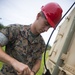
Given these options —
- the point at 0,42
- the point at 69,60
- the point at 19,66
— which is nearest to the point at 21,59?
the point at 0,42

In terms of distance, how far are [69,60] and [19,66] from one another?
1.79 meters

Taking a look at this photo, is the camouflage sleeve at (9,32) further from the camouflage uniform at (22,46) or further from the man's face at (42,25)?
the man's face at (42,25)

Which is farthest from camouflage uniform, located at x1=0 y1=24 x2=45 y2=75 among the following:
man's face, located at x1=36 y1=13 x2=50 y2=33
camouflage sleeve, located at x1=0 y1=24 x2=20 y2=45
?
man's face, located at x1=36 y1=13 x2=50 y2=33

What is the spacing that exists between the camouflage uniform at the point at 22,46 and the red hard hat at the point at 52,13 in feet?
0.85

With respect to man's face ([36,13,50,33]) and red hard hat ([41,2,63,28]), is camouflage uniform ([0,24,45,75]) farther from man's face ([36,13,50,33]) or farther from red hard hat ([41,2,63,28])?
red hard hat ([41,2,63,28])

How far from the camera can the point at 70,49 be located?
362cm

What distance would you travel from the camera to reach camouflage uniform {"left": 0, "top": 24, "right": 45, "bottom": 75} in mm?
2449

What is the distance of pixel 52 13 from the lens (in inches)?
99.1

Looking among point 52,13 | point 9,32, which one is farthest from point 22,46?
point 52,13

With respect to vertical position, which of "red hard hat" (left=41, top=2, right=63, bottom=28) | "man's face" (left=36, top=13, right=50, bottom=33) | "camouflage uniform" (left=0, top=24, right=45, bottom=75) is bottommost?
"camouflage uniform" (left=0, top=24, right=45, bottom=75)

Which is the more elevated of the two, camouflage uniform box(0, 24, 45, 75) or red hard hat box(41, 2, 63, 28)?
red hard hat box(41, 2, 63, 28)

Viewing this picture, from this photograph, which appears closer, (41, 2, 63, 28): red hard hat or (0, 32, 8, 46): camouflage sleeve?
(0, 32, 8, 46): camouflage sleeve

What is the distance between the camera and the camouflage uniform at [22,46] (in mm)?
2449

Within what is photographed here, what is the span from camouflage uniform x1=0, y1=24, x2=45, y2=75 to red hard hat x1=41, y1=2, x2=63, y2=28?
0.85 ft
